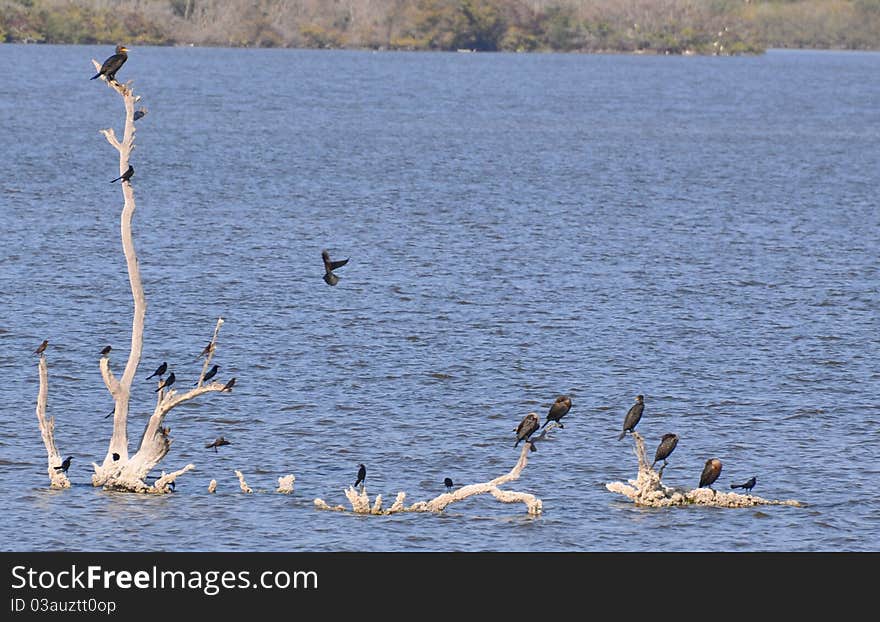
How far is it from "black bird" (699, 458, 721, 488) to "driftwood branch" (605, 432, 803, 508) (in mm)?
355

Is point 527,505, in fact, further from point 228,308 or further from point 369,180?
point 369,180

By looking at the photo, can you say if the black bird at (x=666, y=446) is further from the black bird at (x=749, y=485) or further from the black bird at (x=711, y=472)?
the black bird at (x=749, y=485)

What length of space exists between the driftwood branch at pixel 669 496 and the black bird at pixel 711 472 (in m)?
0.35

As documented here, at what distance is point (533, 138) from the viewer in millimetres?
132625

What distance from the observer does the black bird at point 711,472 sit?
33500 millimetres

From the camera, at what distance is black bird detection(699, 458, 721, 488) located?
3350 cm

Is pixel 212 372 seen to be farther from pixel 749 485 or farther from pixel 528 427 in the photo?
pixel 749 485

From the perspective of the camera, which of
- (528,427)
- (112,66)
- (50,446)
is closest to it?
(112,66)

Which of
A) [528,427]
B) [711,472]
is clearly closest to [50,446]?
[528,427]

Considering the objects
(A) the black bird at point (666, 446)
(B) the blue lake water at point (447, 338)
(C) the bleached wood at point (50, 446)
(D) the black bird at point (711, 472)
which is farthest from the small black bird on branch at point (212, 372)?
(D) the black bird at point (711, 472)

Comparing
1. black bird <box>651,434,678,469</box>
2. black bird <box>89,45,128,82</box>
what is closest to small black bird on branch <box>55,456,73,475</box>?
black bird <box>89,45,128,82</box>

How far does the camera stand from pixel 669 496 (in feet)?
112

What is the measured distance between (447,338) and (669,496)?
17.4m
